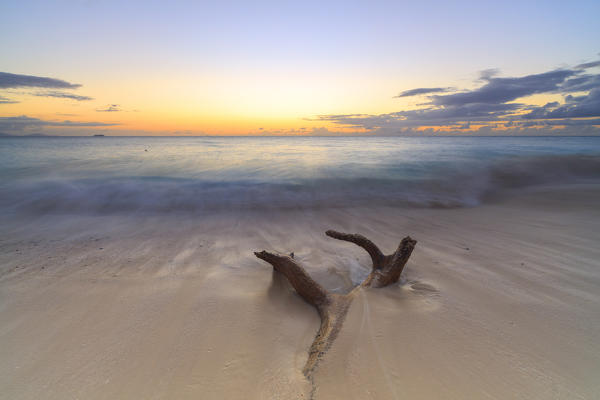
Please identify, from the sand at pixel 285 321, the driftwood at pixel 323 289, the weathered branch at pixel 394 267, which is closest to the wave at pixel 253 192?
the sand at pixel 285 321

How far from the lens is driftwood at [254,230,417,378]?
2.36 metres

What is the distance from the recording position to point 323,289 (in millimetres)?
3035

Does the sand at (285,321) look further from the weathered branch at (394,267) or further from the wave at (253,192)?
the wave at (253,192)

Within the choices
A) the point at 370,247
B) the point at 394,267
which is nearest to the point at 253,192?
the point at 370,247

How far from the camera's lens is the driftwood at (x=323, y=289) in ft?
7.73

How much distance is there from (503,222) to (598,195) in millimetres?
5862

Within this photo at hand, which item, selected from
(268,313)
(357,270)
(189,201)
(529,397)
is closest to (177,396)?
(268,313)

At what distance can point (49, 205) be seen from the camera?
8.23 m

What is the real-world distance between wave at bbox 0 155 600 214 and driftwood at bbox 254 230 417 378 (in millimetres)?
5522

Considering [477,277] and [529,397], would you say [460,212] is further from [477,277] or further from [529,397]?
[529,397]

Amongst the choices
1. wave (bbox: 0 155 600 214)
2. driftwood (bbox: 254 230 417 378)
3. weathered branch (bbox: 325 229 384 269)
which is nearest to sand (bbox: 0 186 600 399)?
driftwood (bbox: 254 230 417 378)

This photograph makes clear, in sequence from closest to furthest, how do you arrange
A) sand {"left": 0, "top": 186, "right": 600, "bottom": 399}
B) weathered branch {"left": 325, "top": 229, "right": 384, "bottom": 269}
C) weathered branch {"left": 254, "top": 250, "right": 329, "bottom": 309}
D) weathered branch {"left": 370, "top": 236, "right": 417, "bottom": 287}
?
sand {"left": 0, "top": 186, "right": 600, "bottom": 399} → weathered branch {"left": 254, "top": 250, "right": 329, "bottom": 309} → weathered branch {"left": 370, "top": 236, "right": 417, "bottom": 287} → weathered branch {"left": 325, "top": 229, "right": 384, "bottom": 269}

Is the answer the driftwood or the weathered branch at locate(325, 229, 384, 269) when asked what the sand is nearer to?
the driftwood

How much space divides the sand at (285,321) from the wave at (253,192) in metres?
3.23
